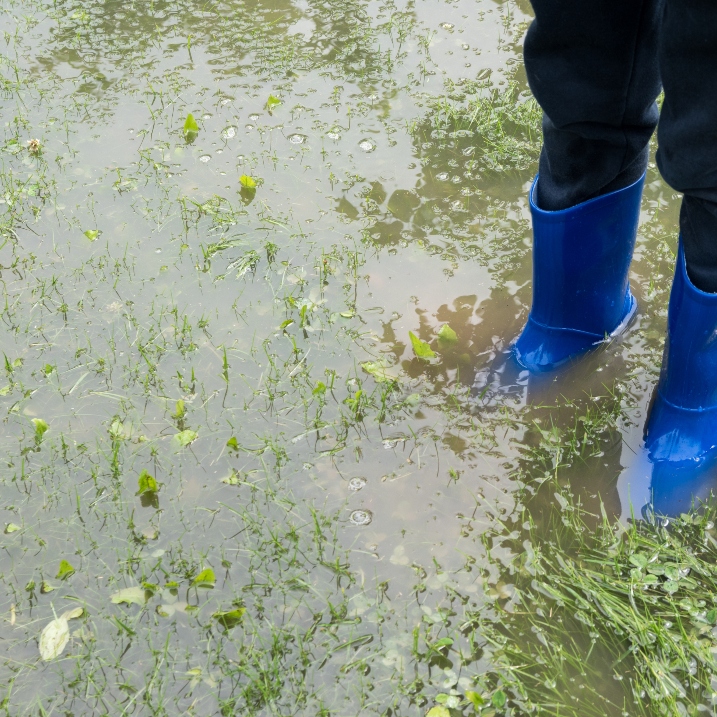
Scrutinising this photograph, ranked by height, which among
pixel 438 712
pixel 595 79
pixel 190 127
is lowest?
pixel 438 712

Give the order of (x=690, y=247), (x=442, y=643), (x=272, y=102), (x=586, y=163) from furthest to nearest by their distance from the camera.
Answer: (x=272, y=102), (x=586, y=163), (x=690, y=247), (x=442, y=643)

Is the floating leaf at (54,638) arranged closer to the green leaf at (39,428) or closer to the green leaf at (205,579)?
the green leaf at (205,579)

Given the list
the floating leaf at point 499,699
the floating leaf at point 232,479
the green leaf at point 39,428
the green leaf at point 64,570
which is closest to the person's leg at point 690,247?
the floating leaf at point 499,699

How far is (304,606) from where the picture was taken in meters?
1.80

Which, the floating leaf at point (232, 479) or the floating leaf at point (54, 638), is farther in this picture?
the floating leaf at point (232, 479)

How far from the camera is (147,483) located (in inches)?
78.8

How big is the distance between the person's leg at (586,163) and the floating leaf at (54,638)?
1406mm

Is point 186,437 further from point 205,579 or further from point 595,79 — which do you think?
point 595,79

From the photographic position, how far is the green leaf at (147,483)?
1.99m

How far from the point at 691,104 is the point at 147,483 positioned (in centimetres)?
152

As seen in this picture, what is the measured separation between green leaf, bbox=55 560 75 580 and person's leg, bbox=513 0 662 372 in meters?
1.35

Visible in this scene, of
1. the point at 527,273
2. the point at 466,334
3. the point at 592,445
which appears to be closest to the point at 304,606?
the point at 592,445

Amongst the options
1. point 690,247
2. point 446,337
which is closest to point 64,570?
point 446,337

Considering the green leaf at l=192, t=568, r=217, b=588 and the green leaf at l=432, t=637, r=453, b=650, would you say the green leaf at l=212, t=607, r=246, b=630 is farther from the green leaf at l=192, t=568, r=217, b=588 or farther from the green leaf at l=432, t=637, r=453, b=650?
the green leaf at l=432, t=637, r=453, b=650
